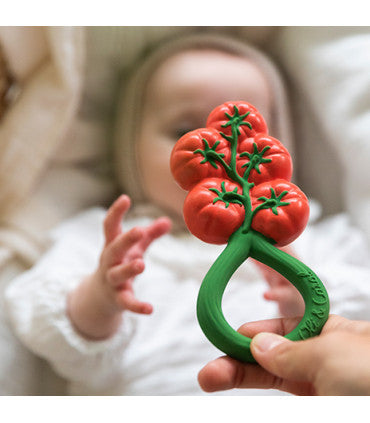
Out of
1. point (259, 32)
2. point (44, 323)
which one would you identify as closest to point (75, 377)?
point (44, 323)

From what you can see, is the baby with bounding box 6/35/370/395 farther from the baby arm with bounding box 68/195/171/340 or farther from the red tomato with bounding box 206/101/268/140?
the red tomato with bounding box 206/101/268/140

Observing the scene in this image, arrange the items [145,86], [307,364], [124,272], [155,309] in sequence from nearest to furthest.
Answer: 1. [307,364]
2. [124,272]
3. [155,309]
4. [145,86]

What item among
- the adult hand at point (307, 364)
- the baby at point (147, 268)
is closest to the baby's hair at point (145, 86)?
the baby at point (147, 268)

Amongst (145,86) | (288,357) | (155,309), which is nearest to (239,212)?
(288,357)

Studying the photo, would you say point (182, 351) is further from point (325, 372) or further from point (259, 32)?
point (259, 32)

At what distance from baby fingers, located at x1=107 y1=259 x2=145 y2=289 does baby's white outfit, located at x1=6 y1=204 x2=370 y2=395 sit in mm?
128

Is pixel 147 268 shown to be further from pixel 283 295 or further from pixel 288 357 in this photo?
pixel 288 357

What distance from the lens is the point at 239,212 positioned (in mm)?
423

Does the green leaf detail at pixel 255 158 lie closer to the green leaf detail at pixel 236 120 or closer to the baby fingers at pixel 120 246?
the green leaf detail at pixel 236 120

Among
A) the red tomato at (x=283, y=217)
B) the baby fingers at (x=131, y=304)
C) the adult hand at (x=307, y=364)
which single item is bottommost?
the adult hand at (x=307, y=364)

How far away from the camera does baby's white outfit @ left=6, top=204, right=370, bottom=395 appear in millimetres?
676

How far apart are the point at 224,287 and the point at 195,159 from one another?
0.12 meters

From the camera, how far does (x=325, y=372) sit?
1.20ft

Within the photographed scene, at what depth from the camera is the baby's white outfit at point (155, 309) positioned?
26.6 inches
